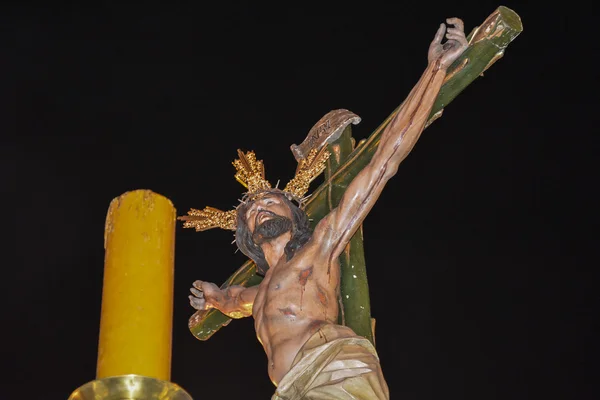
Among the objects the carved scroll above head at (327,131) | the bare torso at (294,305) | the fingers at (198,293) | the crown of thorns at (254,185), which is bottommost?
the bare torso at (294,305)

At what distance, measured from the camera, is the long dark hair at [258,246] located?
→ 13.3 ft

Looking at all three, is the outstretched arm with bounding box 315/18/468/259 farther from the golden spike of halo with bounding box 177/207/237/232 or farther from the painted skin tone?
the golden spike of halo with bounding box 177/207/237/232

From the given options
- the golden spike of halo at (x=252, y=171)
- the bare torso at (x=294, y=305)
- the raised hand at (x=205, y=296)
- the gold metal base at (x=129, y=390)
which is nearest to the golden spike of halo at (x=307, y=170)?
the golden spike of halo at (x=252, y=171)

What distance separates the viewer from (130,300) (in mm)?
2244

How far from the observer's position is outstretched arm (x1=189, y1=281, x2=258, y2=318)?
417 cm

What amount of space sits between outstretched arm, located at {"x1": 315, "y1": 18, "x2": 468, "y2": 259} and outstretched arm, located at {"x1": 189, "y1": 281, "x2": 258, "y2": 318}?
0.51m

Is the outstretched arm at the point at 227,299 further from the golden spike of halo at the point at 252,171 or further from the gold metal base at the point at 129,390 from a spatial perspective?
the gold metal base at the point at 129,390

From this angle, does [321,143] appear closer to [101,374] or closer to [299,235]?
[299,235]

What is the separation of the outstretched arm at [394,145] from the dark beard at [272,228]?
0.29 m

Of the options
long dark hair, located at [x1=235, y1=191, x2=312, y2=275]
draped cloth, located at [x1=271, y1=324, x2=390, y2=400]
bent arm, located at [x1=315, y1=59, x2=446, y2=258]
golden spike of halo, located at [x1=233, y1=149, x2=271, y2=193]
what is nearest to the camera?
draped cloth, located at [x1=271, y1=324, x2=390, y2=400]

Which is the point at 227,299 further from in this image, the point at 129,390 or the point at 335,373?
the point at 129,390

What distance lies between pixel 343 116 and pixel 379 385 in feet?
4.73

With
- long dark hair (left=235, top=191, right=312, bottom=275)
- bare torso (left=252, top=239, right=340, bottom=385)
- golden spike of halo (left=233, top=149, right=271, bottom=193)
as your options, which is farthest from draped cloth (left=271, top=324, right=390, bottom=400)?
golden spike of halo (left=233, top=149, right=271, bottom=193)

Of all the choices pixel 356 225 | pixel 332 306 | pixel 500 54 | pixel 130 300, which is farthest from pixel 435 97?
pixel 130 300
